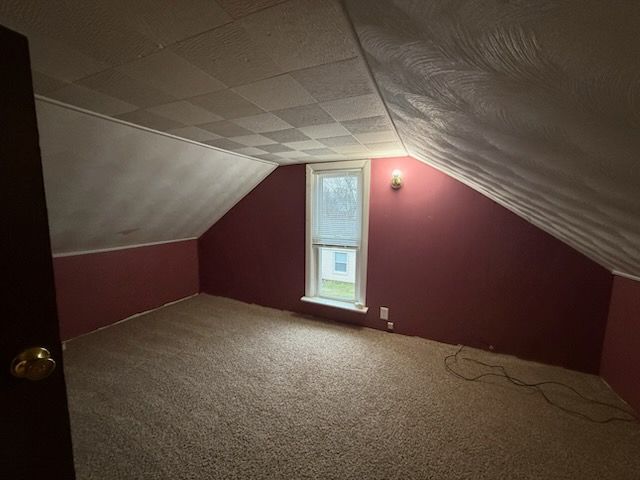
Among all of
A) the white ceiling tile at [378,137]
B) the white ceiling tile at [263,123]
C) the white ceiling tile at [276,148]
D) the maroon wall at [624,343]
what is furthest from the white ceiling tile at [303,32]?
the maroon wall at [624,343]

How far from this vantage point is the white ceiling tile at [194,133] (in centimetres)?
195

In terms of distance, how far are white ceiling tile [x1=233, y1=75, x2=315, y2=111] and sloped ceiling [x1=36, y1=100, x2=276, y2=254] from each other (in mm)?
1080

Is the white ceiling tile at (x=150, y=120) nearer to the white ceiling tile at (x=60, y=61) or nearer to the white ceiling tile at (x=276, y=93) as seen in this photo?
the white ceiling tile at (x=60, y=61)

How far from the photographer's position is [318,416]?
5.74 feet

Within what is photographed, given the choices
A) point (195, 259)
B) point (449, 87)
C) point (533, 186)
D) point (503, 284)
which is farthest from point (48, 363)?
point (195, 259)

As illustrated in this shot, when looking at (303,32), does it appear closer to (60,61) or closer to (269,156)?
(60,61)

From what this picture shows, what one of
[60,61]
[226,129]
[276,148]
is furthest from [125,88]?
[276,148]

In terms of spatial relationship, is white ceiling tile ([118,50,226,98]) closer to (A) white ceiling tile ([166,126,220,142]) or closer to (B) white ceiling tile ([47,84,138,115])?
(B) white ceiling tile ([47,84,138,115])

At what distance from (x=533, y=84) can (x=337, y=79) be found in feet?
2.85

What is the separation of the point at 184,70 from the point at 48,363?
1.23 m

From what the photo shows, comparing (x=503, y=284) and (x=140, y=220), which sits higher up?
(x=140, y=220)

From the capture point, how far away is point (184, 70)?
1.18 metres

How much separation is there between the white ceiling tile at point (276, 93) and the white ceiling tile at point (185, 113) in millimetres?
392

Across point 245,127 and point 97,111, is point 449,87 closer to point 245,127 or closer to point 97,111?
point 245,127
